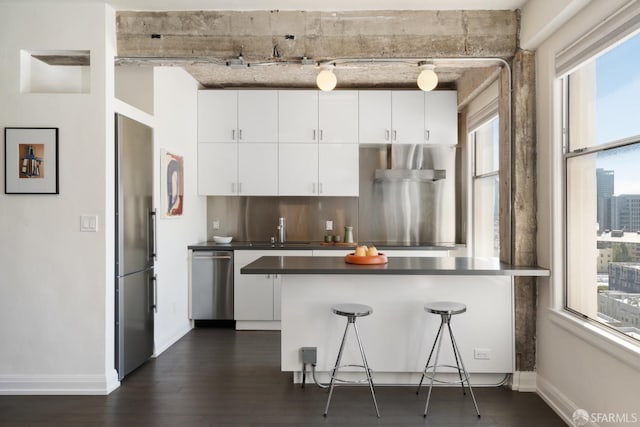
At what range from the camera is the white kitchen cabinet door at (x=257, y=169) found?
5188 mm

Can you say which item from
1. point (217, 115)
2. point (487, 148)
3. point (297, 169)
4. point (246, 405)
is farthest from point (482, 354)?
point (217, 115)

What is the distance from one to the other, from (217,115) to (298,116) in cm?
97

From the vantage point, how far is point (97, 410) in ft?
9.55

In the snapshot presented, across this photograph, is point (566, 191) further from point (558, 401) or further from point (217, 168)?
point (217, 168)

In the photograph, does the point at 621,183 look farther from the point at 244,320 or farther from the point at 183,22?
the point at 244,320

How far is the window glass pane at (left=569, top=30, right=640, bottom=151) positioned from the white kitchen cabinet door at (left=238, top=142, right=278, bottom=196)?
3.21m

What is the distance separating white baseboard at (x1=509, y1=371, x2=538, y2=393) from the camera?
3.24 m

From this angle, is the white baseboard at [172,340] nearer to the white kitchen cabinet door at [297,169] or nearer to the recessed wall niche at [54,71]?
the white kitchen cabinet door at [297,169]

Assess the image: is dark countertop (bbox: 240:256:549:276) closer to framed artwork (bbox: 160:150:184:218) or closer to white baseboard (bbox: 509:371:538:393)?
white baseboard (bbox: 509:371:538:393)

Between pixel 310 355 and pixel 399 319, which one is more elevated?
pixel 399 319

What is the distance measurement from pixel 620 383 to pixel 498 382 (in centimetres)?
116

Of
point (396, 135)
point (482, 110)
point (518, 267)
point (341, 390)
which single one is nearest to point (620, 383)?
point (518, 267)

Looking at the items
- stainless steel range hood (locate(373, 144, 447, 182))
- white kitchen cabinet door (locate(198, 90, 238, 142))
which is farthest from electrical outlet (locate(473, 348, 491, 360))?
white kitchen cabinet door (locate(198, 90, 238, 142))

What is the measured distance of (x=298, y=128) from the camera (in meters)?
5.19
